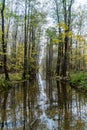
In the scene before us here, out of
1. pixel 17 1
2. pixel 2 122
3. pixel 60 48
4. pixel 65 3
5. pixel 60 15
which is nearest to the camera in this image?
pixel 2 122

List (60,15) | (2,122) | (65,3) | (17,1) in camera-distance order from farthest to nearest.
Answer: (60,15)
(17,1)
(65,3)
(2,122)

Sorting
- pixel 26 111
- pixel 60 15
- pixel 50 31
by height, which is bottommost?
pixel 26 111

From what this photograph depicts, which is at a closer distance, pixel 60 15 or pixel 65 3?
pixel 65 3

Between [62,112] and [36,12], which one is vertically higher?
[36,12]

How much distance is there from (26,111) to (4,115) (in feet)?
3.63

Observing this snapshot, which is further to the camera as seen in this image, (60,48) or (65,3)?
(60,48)

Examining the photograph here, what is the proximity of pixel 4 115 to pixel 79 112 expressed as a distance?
3.09 metres

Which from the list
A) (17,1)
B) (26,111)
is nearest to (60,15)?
(17,1)

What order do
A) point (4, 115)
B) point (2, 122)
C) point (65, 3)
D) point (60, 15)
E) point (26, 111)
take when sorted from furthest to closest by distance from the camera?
1. point (60, 15)
2. point (65, 3)
3. point (26, 111)
4. point (4, 115)
5. point (2, 122)

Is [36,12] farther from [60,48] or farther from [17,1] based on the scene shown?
[60,48]

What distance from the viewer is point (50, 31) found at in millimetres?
31156

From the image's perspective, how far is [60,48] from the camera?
35.8 meters

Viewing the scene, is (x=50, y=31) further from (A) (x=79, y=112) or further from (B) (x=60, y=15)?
(A) (x=79, y=112)

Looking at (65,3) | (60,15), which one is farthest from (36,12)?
(65,3)
